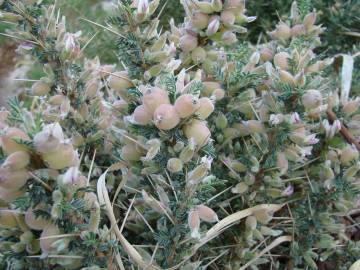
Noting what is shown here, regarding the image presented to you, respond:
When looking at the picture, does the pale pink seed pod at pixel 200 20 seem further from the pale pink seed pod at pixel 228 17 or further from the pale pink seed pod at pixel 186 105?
the pale pink seed pod at pixel 186 105

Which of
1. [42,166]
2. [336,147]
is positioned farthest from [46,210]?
[336,147]

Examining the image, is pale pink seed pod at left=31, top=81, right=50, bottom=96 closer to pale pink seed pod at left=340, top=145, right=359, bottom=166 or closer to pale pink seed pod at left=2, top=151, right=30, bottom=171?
pale pink seed pod at left=2, top=151, right=30, bottom=171

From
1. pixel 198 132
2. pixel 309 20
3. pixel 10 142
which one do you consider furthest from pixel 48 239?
pixel 309 20

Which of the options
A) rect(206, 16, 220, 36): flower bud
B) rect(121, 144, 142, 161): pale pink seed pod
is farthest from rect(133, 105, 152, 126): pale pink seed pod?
rect(206, 16, 220, 36): flower bud

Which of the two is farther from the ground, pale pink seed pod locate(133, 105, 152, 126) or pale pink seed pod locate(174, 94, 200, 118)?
pale pink seed pod locate(174, 94, 200, 118)

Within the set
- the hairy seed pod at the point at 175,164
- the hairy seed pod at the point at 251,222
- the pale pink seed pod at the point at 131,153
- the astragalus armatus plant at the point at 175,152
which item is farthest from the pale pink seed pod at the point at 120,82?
the hairy seed pod at the point at 251,222

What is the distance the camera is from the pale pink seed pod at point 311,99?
80cm

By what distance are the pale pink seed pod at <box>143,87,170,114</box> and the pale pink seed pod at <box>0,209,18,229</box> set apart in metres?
0.26

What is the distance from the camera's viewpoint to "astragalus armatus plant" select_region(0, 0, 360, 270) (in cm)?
65

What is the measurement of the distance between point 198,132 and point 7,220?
0.31m

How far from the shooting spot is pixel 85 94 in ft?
2.98

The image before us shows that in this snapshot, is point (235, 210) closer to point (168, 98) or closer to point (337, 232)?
point (337, 232)

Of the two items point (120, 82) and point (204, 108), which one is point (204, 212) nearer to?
point (204, 108)

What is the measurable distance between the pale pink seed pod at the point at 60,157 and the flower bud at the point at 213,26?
14.4 inches
